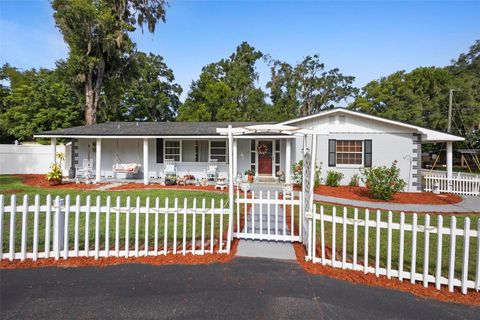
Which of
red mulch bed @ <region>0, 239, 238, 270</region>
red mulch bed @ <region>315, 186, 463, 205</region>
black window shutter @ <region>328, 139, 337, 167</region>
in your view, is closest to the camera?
red mulch bed @ <region>0, 239, 238, 270</region>

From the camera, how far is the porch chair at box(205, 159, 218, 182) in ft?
46.7

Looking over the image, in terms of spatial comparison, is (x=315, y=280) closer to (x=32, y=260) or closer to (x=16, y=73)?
(x=32, y=260)

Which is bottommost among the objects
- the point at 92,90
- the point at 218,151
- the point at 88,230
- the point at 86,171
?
the point at 88,230

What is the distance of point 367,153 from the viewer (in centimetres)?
1308

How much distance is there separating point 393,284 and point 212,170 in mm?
11146

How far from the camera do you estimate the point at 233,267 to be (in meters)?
4.11

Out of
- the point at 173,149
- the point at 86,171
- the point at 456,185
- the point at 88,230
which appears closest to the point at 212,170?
the point at 173,149

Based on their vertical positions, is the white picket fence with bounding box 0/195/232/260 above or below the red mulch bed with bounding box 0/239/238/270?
above

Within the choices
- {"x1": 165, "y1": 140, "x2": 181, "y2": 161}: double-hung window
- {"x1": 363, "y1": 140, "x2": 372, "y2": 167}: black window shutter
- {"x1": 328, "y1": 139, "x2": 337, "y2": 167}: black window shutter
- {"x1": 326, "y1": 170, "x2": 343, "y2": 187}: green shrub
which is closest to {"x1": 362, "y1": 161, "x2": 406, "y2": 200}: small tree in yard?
{"x1": 326, "y1": 170, "x2": 343, "y2": 187}: green shrub

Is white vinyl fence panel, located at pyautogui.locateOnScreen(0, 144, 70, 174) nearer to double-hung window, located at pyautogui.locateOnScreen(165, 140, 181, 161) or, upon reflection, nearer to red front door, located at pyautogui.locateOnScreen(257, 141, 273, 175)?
double-hung window, located at pyautogui.locateOnScreen(165, 140, 181, 161)

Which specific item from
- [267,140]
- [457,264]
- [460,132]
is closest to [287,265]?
[457,264]

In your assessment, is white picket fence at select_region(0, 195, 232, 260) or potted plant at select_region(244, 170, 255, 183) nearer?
white picket fence at select_region(0, 195, 232, 260)

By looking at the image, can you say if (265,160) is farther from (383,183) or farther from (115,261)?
(115,261)

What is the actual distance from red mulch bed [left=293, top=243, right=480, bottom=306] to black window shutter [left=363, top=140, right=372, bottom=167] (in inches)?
397
